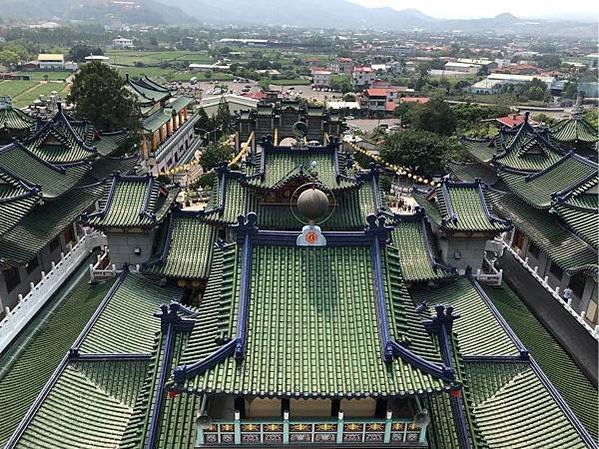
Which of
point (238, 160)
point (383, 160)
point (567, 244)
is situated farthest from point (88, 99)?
point (567, 244)

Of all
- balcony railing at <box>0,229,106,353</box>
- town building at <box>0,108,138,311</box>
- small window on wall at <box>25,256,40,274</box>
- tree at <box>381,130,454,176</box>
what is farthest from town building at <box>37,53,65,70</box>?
small window on wall at <box>25,256,40,274</box>

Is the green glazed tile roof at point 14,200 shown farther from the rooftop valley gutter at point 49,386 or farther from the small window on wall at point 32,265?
the rooftop valley gutter at point 49,386

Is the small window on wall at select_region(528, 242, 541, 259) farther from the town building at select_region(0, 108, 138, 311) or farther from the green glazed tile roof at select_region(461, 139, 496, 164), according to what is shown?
the town building at select_region(0, 108, 138, 311)

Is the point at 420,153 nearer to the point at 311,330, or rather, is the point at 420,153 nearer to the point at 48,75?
the point at 311,330

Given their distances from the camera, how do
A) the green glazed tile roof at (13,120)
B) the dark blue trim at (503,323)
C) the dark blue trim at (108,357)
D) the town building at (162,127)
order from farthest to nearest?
the town building at (162,127)
the green glazed tile roof at (13,120)
the dark blue trim at (503,323)
the dark blue trim at (108,357)

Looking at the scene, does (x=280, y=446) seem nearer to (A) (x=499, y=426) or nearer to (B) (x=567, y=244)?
(A) (x=499, y=426)

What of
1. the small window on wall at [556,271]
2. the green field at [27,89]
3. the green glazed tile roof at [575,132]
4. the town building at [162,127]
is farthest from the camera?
the green field at [27,89]

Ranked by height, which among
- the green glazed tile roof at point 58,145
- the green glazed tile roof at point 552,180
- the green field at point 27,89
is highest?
the green field at point 27,89

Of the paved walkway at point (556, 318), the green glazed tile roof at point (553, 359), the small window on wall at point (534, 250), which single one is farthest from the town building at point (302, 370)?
the small window on wall at point (534, 250)
